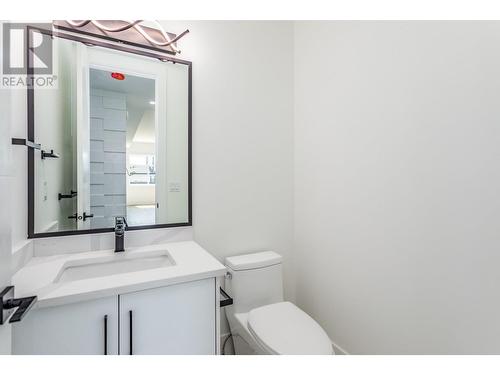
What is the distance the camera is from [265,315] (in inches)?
51.8

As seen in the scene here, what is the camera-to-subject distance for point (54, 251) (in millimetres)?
1148

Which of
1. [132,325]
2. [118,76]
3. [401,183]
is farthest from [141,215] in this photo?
[401,183]

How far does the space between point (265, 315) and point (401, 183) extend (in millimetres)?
953

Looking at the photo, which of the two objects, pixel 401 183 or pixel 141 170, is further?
pixel 141 170

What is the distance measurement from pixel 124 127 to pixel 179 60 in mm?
493

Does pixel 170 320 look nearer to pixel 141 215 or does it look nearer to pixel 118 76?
pixel 141 215

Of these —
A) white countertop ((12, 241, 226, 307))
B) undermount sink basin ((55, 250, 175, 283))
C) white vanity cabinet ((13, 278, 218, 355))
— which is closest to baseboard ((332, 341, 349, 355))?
white vanity cabinet ((13, 278, 218, 355))

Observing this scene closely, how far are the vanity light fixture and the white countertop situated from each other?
1072 millimetres

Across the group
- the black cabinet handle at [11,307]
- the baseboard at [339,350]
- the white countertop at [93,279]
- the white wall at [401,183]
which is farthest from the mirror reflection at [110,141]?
the baseboard at [339,350]

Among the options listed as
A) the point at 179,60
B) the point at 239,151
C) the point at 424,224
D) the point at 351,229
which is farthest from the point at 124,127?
the point at 424,224

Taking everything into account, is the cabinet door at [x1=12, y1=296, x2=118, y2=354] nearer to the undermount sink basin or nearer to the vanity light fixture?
the undermount sink basin

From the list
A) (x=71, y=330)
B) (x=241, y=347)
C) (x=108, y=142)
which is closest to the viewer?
(x=71, y=330)

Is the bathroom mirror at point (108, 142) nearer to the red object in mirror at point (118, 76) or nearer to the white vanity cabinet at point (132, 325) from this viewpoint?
the red object in mirror at point (118, 76)

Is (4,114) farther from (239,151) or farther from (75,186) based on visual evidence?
(239,151)
